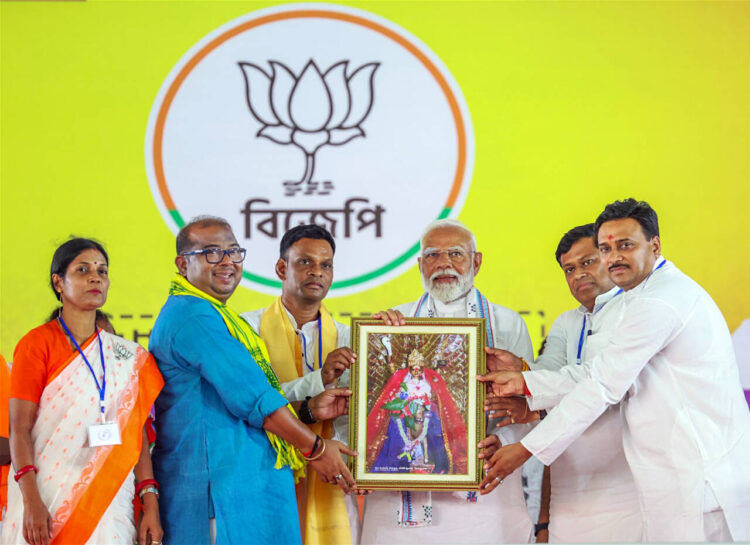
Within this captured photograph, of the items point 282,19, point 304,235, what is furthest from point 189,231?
point 282,19

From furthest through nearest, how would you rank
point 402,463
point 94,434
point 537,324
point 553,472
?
point 537,324, point 553,472, point 402,463, point 94,434

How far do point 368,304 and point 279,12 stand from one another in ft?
5.51

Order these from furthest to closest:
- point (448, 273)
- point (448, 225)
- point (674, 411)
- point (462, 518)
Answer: point (448, 225) < point (448, 273) < point (462, 518) < point (674, 411)

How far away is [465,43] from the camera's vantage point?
4680 millimetres

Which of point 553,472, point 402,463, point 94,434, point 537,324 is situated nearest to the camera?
point 94,434

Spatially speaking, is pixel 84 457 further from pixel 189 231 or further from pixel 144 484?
pixel 189 231

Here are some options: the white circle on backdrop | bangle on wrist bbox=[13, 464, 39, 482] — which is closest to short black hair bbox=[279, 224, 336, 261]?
the white circle on backdrop

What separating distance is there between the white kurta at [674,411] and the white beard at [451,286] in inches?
27.8

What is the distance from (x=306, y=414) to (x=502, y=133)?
2.01 m

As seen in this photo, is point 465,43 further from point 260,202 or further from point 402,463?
point 402,463

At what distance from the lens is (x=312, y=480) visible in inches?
140

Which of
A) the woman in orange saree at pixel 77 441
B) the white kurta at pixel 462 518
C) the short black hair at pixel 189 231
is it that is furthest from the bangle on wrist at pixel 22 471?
the white kurta at pixel 462 518

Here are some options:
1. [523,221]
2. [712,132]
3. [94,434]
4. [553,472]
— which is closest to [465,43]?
[523,221]

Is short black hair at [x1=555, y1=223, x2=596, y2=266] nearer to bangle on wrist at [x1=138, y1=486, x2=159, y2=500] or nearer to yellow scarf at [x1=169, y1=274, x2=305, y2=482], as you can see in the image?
yellow scarf at [x1=169, y1=274, x2=305, y2=482]
